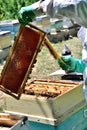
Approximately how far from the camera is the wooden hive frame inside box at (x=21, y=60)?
Result: 290 cm

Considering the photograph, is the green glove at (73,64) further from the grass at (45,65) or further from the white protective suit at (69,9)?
the grass at (45,65)

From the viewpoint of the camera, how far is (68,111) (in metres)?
3.04

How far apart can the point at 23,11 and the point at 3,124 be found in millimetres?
946

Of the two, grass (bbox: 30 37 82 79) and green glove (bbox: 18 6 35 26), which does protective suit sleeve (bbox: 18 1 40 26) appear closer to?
green glove (bbox: 18 6 35 26)

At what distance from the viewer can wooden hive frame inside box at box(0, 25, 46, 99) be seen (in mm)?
2896

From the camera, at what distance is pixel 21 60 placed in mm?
3000

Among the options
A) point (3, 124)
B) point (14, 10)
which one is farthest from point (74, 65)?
point (14, 10)

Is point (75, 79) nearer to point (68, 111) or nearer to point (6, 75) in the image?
point (68, 111)

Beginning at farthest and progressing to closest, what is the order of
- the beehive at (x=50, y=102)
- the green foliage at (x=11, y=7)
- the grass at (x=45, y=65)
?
the green foliage at (x=11, y=7)
the grass at (x=45, y=65)
the beehive at (x=50, y=102)

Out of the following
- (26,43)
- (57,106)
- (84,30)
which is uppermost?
(84,30)

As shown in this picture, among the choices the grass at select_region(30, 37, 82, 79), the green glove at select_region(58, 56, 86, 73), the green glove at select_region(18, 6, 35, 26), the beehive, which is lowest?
the grass at select_region(30, 37, 82, 79)

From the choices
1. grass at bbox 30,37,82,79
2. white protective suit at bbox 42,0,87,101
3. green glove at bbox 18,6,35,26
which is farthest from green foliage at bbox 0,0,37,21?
white protective suit at bbox 42,0,87,101

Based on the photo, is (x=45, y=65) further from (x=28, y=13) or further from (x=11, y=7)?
(x=11, y=7)

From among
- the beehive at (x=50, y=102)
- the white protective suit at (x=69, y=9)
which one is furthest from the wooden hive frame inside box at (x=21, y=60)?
the white protective suit at (x=69, y=9)
